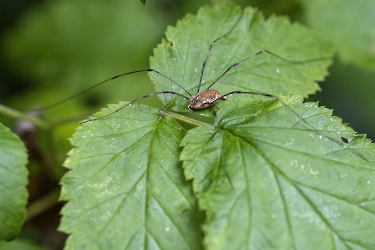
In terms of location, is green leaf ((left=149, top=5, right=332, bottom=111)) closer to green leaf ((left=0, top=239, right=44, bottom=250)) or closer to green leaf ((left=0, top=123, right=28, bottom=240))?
green leaf ((left=0, top=123, right=28, bottom=240))

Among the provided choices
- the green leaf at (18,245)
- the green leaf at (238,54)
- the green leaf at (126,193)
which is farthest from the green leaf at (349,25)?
the green leaf at (18,245)

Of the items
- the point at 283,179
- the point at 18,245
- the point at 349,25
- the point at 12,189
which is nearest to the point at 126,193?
the point at 12,189

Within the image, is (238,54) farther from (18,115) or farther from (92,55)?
(92,55)

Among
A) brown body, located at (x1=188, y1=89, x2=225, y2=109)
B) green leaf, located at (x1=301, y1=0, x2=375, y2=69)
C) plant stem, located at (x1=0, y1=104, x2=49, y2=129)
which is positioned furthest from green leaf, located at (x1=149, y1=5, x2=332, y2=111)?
plant stem, located at (x1=0, y1=104, x2=49, y2=129)

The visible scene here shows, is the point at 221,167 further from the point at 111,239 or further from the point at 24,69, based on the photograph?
the point at 24,69

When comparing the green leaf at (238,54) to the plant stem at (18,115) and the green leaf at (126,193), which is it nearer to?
the green leaf at (126,193)

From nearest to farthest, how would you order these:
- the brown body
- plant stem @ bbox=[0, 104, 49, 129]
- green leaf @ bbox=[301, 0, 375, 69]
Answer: the brown body → plant stem @ bbox=[0, 104, 49, 129] → green leaf @ bbox=[301, 0, 375, 69]
